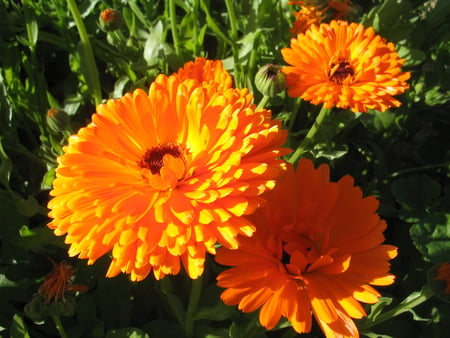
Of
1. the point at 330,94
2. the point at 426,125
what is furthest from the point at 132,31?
the point at 426,125

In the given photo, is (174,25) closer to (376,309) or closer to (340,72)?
(340,72)

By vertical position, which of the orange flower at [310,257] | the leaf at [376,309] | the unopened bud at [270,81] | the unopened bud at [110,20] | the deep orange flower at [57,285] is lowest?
the leaf at [376,309]

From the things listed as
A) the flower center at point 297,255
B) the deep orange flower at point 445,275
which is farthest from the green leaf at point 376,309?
the flower center at point 297,255

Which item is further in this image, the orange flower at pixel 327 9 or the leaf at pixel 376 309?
the orange flower at pixel 327 9

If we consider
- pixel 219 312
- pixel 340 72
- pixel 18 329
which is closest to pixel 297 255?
pixel 219 312

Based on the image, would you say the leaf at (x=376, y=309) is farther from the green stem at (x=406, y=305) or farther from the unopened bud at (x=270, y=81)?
the unopened bud at (x=270, y=81)

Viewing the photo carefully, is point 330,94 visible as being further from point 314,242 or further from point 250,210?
point 250,210

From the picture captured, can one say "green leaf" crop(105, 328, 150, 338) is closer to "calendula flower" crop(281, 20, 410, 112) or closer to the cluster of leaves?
the cluster of leaves
